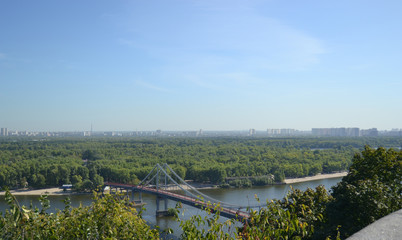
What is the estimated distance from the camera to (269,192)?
993 inches

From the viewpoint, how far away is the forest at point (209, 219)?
7.99 ft

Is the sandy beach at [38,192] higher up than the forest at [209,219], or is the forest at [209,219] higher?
the forest at [209,219]

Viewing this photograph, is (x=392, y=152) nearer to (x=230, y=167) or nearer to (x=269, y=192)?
(x=269, y=192)

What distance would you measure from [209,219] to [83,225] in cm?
107

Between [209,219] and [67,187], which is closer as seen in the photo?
[209,219]

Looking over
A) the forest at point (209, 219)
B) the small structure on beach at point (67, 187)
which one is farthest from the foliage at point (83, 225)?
the small structure on beach at point (67, 187)

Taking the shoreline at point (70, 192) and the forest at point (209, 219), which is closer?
the forest at point (209, 219)

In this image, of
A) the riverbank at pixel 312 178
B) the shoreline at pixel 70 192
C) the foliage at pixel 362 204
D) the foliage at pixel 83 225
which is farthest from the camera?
the riverbank at pixel 312 178

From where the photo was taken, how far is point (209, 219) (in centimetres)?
281

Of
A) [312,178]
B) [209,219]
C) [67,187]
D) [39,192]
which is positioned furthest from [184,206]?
[312,178]

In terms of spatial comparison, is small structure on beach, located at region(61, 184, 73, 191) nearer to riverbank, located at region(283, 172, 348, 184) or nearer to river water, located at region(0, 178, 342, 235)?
river water, located at region(0, 178, 342, 235)

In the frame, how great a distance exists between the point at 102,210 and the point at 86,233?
0.51 m

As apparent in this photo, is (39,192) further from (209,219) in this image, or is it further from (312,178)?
(209,219)

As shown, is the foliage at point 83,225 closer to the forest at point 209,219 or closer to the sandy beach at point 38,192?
the forest at point 209,219
